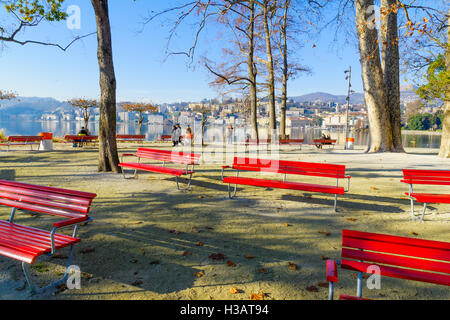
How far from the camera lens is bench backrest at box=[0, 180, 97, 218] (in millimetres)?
3498

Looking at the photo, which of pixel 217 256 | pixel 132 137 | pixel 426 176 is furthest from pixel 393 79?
pixel 132 137

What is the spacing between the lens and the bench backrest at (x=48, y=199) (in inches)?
138

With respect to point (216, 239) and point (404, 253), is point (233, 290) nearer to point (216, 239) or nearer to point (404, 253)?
point (216, 239)

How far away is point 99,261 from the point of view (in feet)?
11.5

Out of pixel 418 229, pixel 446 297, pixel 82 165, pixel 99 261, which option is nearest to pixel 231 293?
pixel 99 261

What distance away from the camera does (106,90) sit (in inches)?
350

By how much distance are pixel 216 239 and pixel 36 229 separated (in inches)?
86.1

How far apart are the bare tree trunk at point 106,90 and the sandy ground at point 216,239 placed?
49.8 inches

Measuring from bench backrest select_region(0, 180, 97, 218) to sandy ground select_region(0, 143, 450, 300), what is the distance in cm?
59

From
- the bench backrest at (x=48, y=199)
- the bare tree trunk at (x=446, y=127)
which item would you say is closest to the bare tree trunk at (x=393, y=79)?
the bare tree trunk at (x=446, y=127)

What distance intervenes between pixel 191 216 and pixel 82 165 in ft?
24.3

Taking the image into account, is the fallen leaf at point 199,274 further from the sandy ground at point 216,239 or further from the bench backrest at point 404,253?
the bench backrest at point 404,253

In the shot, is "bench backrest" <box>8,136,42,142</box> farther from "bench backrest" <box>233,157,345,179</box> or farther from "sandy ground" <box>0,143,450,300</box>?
"bench backrest" <box>233,157,345,179</box>

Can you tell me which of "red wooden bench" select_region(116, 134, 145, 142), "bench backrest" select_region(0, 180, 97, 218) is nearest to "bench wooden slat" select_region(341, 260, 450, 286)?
"bench backrest" select_region(0, 180, 97, 218)
